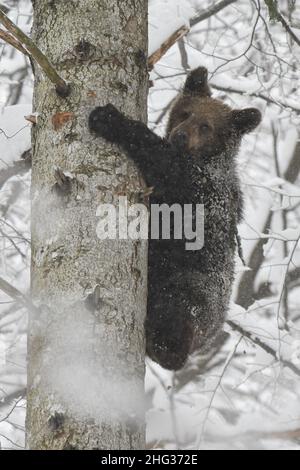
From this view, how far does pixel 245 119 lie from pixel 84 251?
10.4 ft

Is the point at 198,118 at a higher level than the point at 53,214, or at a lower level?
higher

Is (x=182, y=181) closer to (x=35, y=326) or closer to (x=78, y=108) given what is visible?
(x=78, y=108)

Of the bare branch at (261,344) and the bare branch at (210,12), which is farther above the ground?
the bare branch at (210,12)

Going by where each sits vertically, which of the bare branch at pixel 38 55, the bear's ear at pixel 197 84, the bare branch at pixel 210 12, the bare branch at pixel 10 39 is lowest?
the bare branch at pixel 38 55

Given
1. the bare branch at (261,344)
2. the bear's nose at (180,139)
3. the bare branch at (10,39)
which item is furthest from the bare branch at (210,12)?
the bare branch at (261,344)

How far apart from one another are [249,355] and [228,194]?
438cm

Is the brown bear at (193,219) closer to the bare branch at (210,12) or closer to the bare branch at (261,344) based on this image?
the bare branch at (210,12)

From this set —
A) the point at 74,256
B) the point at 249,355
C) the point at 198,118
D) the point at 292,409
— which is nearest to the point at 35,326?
the point at 74,256

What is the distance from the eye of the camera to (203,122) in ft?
20.3

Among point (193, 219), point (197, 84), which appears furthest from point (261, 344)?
point (197, 84)

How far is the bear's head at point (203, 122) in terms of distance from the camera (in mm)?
5906

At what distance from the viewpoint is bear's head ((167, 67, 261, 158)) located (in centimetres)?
591

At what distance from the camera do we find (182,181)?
17.1 ft

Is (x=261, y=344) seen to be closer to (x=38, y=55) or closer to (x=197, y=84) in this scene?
(x=197, y=84)
